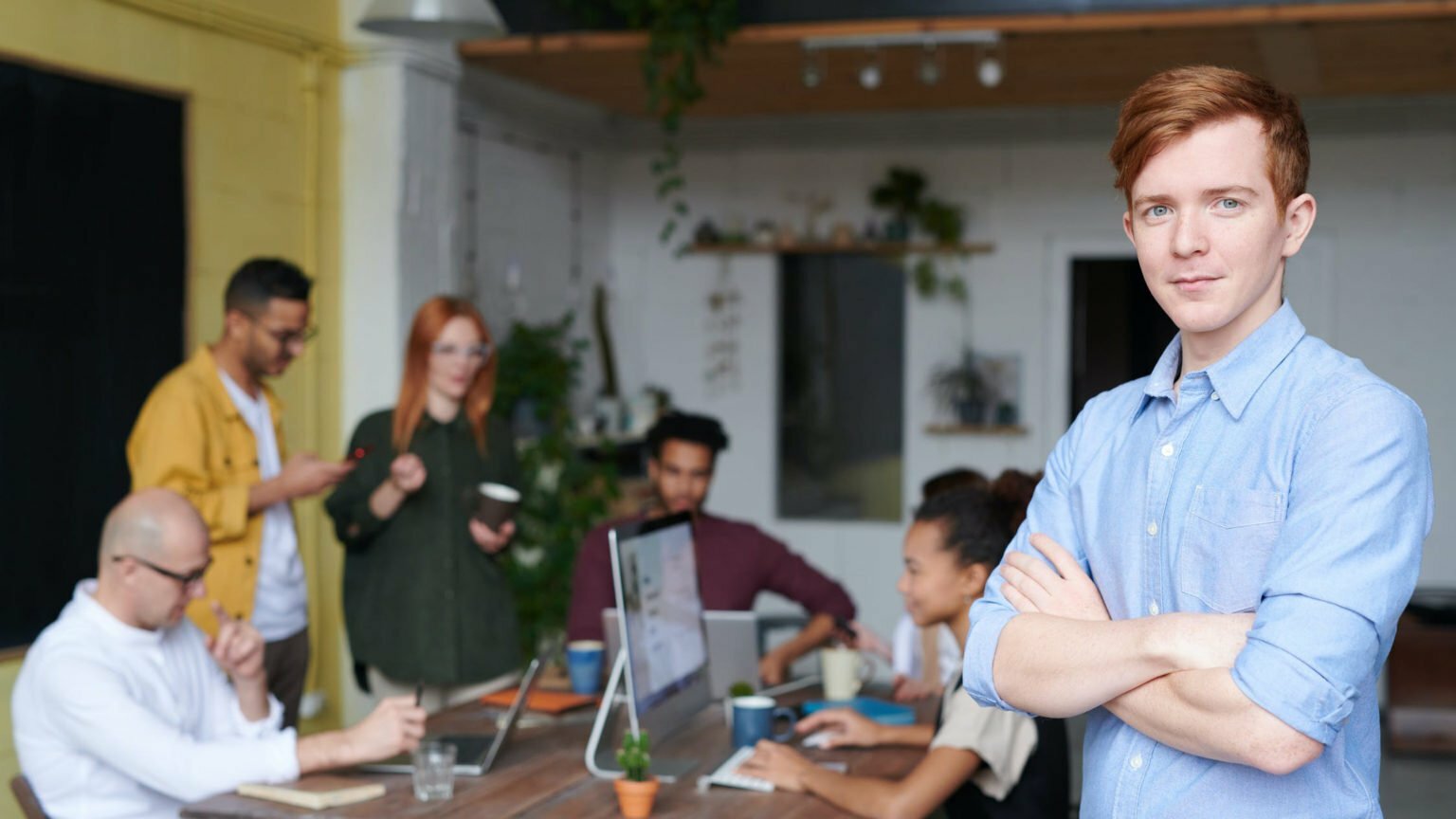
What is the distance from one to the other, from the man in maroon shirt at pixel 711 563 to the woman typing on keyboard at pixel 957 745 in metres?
0.89

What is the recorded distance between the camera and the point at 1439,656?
591 cm

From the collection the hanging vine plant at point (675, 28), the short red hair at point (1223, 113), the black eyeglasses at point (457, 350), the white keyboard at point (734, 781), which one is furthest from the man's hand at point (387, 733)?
the hanging vine plant at point (675, 28)

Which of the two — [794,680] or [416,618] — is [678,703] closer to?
[794,680]

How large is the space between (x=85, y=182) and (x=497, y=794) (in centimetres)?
236

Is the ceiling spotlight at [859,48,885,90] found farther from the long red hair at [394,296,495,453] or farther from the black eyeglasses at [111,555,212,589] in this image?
the black eyeglasses at [111,555,212,589]

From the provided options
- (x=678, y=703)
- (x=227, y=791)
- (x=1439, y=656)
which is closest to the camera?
(x=227, y=791)

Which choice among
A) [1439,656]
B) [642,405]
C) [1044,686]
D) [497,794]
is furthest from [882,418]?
[1044,686]

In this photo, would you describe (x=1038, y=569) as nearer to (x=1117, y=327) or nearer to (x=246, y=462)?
(x=246, y=462)

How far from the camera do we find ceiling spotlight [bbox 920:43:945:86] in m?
5.07

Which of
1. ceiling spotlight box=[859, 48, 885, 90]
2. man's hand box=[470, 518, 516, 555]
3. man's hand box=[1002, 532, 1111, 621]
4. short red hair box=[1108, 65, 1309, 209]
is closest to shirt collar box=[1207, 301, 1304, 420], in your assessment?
short red hair box=[1108, 65, 1309, 209]

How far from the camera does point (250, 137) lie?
459 cm

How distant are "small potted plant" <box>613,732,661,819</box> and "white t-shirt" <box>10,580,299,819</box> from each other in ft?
1.90

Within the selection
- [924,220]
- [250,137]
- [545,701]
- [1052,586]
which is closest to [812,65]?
[924,220]

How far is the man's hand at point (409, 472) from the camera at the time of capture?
340 cm
